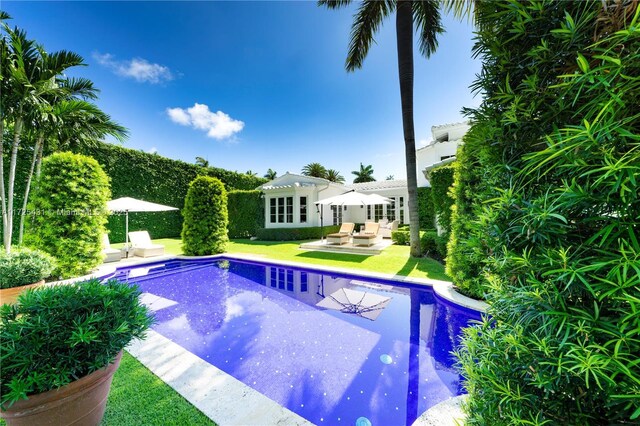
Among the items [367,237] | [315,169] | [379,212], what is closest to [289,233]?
[367,237]

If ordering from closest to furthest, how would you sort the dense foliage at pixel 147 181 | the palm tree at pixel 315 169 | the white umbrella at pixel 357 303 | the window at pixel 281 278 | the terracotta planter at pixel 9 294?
the terracotta planter at pixel 9 294, the white umbrella at pixel 357 303, the window at pixel 281 278, the dense foliage at pixel 147 181, the palm tree at pixel 315 169

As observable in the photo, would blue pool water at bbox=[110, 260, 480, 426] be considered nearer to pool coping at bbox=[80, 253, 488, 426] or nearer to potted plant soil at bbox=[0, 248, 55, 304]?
pool coping at bbox=[80, 253, 488, 426]

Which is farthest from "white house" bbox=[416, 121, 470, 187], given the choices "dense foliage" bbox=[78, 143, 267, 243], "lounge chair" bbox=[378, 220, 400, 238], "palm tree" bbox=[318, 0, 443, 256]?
"dense foliage" bbox=[78, 143, 267, 243]

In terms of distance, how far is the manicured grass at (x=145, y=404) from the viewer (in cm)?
248

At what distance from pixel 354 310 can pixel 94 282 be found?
16.6 ft

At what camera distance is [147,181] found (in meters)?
17.3

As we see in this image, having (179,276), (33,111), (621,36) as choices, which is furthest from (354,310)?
(33,111)

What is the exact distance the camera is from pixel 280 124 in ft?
63.6

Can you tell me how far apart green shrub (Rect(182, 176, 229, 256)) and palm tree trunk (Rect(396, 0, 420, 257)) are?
10.1 m

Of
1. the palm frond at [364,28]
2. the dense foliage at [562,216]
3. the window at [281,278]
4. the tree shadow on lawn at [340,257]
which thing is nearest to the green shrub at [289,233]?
the tree shadow on lawn at [340,257]

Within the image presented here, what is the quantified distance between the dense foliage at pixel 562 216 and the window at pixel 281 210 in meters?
17.2

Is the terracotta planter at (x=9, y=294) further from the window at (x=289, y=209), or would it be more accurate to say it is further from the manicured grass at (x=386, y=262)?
the window at (x=289, y=209)

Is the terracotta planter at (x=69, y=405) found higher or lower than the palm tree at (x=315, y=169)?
lower

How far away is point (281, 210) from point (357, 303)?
13.6 metres
